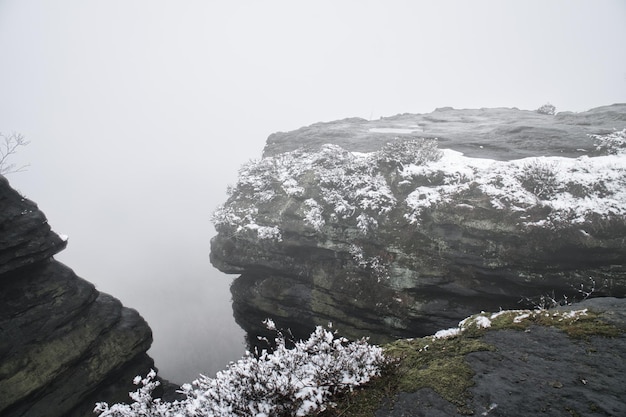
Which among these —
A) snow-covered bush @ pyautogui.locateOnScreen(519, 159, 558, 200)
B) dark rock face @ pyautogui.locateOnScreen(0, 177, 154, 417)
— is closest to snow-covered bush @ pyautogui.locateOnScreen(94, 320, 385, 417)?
dark rock face @ pyautogui.locateOnScreen(0, 177, 154, 417)

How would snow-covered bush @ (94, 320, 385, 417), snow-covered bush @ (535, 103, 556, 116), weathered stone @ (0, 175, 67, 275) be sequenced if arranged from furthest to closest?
snow-covered bush @ (535, 103, 556, 116) < weathered stone @ (0, 175, 67, 275) < snow-covered bush @ (94, 320, 385, 417)

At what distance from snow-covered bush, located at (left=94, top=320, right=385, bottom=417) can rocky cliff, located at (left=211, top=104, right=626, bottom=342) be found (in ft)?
30.7

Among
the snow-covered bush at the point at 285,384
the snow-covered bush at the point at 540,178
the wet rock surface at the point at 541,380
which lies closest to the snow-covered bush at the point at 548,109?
the snow-covered bush at the point at 540,178

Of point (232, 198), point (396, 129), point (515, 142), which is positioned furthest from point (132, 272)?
point (515, 142)

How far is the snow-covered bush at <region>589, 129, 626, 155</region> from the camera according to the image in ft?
45.2

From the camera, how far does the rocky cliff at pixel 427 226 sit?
11.9 meters

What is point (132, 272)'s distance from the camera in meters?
99.4

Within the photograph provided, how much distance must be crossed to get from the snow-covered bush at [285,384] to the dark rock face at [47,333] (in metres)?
11.2

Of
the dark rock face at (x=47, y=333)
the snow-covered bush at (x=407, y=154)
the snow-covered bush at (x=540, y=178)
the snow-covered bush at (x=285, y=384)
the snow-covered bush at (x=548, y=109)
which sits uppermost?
the snow-covered bush at (x=548, y=109)

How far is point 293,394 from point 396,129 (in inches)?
844

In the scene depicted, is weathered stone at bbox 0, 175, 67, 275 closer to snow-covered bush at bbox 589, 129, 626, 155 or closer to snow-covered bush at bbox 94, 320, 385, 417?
snow-covered bush at bbox 94, 320, 385, 417

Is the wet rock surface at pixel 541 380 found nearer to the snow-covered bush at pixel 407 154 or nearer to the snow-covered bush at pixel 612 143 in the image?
the snow-covered bush at pixel 407 154

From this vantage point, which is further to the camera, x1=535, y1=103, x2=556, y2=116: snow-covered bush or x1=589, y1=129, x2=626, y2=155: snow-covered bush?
x1=535, y1=103, x2=556, y2=116: snow-covered bush

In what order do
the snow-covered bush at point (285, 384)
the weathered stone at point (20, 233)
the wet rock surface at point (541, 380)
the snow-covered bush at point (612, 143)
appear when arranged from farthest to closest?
the snow-covered bush at point (612, 143), the weathered stone at point (20, 233), the snow-covered bush at point (285, 384), the wet rock surface at point (541, 380)
